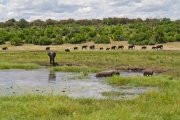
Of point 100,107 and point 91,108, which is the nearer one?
point 91,108

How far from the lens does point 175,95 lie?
1780cm

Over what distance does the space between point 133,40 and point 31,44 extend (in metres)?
12.2

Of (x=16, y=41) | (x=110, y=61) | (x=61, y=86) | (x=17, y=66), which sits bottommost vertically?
(x=61, y=86)

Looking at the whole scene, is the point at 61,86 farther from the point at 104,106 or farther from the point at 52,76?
the point at 104,106

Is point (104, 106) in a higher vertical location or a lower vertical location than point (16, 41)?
lower

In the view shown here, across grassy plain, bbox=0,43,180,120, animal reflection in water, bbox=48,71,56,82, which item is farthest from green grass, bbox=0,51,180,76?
grassy plain, bbox=0,43,180,120

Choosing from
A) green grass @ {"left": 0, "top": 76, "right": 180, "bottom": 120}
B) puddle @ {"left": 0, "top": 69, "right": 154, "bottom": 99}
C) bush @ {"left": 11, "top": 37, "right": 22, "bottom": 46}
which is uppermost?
bush @ {"left": 11, "top": 37, "right": 22, "bottom": 46}

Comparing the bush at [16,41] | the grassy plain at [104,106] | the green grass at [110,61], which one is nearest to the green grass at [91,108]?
the grassy plain at [104,106]

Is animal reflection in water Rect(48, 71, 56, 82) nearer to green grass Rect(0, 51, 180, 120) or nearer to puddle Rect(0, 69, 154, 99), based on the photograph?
puddle Rect(0, 69, 154, 99)

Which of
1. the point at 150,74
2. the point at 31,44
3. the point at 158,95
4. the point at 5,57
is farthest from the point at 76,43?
the point at 158,95

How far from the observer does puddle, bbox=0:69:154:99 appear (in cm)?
1977

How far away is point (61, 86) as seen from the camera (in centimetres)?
2256

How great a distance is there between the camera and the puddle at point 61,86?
19.8m

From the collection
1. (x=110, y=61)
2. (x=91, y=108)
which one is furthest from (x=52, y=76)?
(x=91, y=108)
